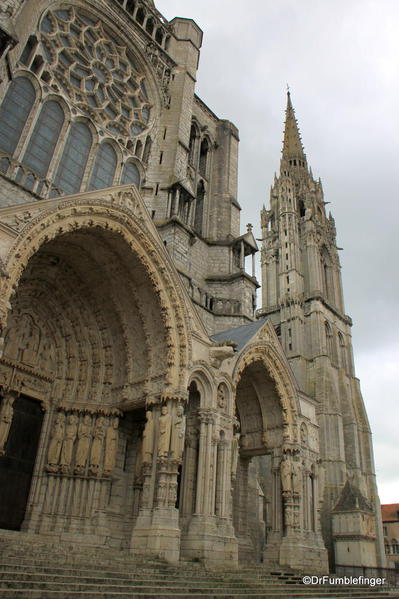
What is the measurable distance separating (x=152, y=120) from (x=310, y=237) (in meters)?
33.1

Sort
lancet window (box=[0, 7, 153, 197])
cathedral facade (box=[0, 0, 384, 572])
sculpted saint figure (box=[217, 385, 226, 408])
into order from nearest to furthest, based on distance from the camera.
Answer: cathedral facade (box=[0, 0, 384, 572]) → sculpted saint figure (box=[217, 385, 226, 408]) → lancet window (box=[0, 7, 153, 197])

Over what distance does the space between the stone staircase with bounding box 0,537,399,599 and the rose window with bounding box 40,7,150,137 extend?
13888 millimetres

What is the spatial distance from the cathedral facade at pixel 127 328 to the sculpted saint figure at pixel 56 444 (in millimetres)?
40

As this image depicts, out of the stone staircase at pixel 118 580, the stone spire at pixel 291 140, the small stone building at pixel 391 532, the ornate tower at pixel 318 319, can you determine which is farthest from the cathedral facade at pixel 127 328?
the stone spire at pixel 291 140

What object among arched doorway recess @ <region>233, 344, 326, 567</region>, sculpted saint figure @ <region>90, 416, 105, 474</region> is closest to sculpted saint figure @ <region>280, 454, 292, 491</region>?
arched doorway recess @ <region>233, 344, 326, 567</region>

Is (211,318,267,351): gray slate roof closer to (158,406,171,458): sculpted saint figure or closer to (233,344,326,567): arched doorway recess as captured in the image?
(233,344,326,567): arched doorway recess

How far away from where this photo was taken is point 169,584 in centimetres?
842

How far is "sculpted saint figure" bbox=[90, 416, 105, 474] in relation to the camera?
1209cm

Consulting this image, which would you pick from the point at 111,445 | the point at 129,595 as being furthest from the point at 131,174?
the point at 129,595

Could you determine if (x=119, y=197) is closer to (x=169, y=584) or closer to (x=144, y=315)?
(x=144, y=315)

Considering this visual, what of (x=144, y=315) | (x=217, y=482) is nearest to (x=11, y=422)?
(x=144, y=315)

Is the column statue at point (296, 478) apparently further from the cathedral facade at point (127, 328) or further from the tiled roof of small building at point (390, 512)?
the tiled roof of small building at point (390, 512)

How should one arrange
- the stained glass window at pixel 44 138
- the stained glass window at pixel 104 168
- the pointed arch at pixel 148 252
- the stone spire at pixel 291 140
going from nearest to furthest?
the pointed arch at pixel 148 252 → the stained glass window at pixel 44 138 → the stained glass window at pixel 104 168 → the stone spire at pixel 291 140

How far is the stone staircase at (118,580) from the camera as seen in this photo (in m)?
6.23
